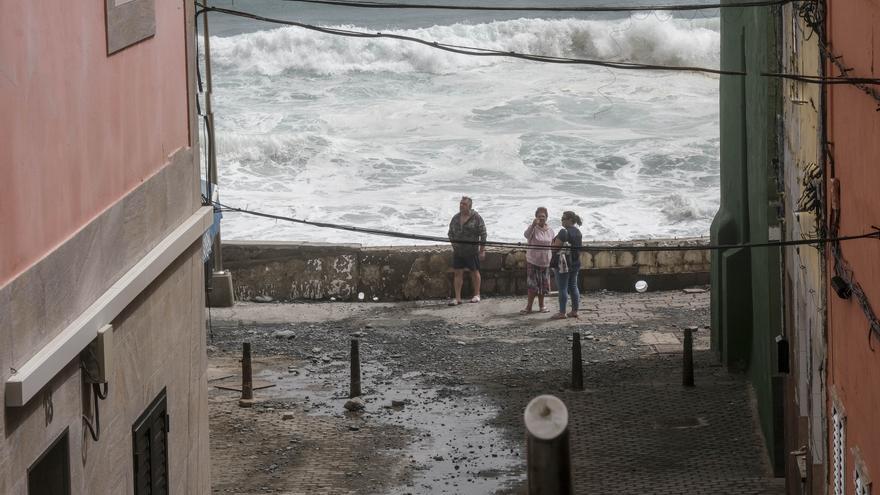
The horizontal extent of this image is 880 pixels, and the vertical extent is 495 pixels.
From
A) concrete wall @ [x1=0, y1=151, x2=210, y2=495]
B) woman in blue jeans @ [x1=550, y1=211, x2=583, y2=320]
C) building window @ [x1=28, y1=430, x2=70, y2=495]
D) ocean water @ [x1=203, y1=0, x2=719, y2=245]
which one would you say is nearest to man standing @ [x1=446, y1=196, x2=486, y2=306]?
woman in blue jeans @ [x1=550, y1=211, x2=583, y2=320]

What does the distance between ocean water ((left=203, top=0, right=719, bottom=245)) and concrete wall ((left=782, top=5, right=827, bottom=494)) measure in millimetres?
15126

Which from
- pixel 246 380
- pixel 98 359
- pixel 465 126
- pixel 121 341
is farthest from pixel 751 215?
pixel 465 126

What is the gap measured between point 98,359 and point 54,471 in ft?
2.45

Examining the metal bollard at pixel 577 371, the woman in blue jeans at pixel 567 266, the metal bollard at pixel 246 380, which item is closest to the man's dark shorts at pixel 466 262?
the woman in blue jeans at pixel 567 266

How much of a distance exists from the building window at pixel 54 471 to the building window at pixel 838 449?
14.0 feet

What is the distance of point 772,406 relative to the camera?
14352mm

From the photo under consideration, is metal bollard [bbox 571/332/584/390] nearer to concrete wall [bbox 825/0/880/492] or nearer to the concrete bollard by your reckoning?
concrete wall [bbox 825/0/880/492]

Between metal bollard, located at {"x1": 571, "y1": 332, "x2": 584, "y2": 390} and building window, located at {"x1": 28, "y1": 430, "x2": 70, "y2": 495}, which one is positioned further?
metal bollard, located at {"x1": 571, "y1": 332, "x2": 584, "y2": 390}

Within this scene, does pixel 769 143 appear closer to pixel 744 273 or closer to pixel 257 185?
pixel 744 273

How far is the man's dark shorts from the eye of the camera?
866 inches

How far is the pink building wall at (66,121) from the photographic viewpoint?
24.8 ft

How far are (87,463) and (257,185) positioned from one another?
Answer: 93.6ft

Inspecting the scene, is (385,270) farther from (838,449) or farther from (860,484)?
(860,484)

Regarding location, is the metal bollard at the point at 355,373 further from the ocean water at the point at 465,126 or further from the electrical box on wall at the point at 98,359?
the ocean water at the point at 465,126
